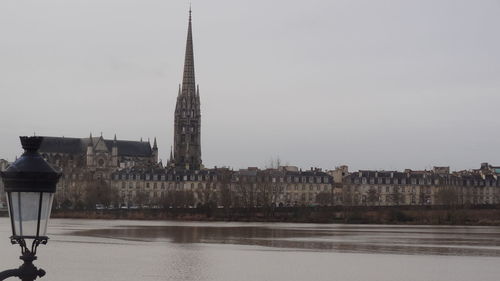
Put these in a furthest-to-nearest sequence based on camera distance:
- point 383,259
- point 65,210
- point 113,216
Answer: point 65,210
point 113,216
point 383,259

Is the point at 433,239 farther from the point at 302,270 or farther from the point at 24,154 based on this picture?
the point at 24,154

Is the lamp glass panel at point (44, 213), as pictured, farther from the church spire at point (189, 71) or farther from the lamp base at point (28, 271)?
the church spire at point (189, 71)

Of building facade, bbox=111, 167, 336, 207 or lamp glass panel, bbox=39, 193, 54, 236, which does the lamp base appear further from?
building facade, bbox=111, 167, 336, 207

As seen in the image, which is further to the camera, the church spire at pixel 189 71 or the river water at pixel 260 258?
the church spire at pixel 189 71

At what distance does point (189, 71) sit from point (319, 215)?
311 ft

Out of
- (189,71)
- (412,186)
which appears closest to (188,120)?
(189,71)

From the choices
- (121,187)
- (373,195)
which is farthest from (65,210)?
(373,195)

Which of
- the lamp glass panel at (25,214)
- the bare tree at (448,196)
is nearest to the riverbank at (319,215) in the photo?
the bare tree at (448,196)

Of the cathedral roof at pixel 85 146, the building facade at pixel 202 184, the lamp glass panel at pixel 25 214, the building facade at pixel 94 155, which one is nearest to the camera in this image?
the lamp glass panel at pixel 25 214

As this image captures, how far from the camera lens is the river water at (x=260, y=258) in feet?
98.9

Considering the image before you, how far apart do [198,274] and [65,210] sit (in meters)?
83.0

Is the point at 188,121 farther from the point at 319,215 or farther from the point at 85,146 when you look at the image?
the point at 319,215

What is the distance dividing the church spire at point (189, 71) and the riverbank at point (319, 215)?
77.2 meters

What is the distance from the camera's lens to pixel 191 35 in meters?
183
